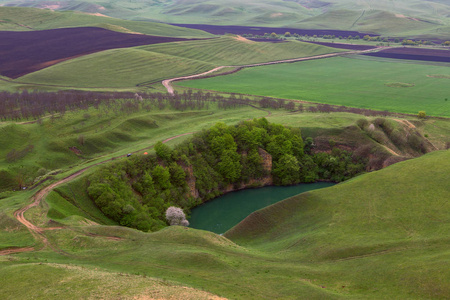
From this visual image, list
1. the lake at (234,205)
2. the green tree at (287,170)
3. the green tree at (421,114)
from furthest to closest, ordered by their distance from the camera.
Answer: the green tree at (421,114) < the green tree at (287,170) < the lake at (234,205)

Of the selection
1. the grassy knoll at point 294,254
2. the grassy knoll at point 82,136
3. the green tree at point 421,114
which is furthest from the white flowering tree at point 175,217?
the green tree at point 421,114

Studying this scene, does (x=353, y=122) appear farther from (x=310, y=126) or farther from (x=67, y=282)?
(x=67, y=282)

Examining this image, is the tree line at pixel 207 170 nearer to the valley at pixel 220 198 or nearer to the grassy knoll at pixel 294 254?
the valley at pixel 220 198

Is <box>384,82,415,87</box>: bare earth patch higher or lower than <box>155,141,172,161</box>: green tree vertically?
higher

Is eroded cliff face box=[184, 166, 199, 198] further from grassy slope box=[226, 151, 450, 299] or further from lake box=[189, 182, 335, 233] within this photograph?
grassy slope box=[226, 151, 450, 299]

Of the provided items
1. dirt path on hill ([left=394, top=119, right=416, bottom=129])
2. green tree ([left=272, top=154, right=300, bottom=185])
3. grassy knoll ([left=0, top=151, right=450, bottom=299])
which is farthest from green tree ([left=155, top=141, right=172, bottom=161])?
dirt path on hill ([left=394, top=119, right=416, bottom=129])

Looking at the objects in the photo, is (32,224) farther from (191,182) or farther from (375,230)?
(375,230)
